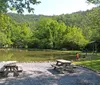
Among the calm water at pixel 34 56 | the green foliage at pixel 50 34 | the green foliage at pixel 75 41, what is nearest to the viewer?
the calm water at pixel 34 56

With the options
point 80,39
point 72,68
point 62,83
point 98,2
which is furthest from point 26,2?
point 80,39

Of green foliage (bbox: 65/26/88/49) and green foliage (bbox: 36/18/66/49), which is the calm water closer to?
green foliage (bbox: 65/26/88/49)

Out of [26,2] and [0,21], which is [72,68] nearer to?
[0,21]

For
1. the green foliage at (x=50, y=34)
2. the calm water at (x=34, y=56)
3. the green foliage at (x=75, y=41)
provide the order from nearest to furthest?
the calm water at (x=34, y=56)
the green foliage at (x=75, y=41)
the green foliage at (x=50, y=34)

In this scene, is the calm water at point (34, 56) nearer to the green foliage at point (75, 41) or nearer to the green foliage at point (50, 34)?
the green foliage at point (75, 41)

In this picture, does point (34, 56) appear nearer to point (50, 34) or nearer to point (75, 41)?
point (75, 41)

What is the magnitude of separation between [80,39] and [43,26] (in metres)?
23.2

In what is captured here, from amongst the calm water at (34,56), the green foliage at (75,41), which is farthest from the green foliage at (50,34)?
the calm water at (34,56)

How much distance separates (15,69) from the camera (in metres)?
16.7

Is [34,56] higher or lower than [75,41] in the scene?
lower

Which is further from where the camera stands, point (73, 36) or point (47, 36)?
point (47, 36)

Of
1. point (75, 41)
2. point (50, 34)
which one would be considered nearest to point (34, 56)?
point (75, 41)

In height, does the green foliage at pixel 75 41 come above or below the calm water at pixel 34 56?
above

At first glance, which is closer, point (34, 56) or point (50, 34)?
point (34, 56)
